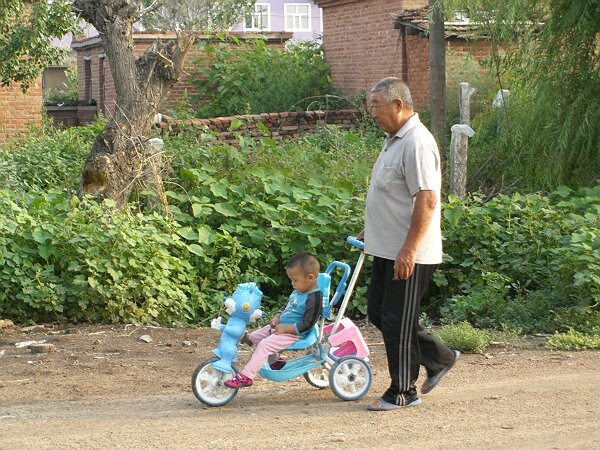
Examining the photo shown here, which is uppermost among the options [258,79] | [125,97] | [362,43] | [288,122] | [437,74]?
[362,43]

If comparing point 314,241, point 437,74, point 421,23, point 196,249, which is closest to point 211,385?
point 196,249

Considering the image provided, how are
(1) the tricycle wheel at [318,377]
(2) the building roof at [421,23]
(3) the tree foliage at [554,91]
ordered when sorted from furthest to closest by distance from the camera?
(2) the building roof at [421,23] → (3) the tree foliage at [554,91] → (1) the tricycle wheel at [318,377]

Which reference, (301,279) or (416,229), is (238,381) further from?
(416,229)

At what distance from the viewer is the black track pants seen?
5.94 m

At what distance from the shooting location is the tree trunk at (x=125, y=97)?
1101 centimetres

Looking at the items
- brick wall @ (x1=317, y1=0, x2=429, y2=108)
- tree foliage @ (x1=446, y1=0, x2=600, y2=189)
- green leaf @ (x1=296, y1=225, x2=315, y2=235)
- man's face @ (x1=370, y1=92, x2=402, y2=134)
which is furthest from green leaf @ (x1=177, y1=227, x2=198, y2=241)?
brick wall @ (x1=317, y1=0, x2=429, y2=108)

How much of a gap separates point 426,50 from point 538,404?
16.1 m

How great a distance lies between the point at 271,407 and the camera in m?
6.23

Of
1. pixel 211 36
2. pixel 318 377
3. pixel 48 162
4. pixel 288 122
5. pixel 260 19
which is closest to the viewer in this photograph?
pixel 318 377

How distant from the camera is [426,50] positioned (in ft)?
71.1

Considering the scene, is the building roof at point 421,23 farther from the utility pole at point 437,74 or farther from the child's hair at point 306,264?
the child's hair at point 306,264

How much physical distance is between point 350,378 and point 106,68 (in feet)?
79.9

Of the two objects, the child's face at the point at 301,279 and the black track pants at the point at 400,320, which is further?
the child's face at the point at 301,279

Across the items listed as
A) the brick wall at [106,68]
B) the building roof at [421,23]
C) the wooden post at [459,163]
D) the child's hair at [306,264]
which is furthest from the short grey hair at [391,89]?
the brick wall at [106,68]
